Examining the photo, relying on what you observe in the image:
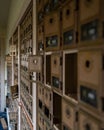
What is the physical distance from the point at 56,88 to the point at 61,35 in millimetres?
369

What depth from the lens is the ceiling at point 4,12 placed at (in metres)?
6.68

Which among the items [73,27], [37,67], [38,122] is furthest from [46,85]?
[73,27]

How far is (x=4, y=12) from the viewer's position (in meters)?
7.52

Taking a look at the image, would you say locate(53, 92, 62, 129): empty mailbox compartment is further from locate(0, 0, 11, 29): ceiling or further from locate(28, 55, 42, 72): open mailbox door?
locate(0, 0, 11, 29): ceiling

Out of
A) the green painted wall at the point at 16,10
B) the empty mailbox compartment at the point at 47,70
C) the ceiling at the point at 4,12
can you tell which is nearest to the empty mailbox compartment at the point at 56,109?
the empty mailbox compartment at the point at 47,70

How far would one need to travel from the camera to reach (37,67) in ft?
→ 6.61

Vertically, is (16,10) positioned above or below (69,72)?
above

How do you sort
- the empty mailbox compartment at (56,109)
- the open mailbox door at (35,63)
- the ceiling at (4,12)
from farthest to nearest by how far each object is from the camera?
the ceiling at (4,12)
the open mailbox door at (35,63)
the empty mailbox compartment at (56,109)

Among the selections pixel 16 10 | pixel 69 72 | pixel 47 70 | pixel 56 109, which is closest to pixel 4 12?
pixel 16 10

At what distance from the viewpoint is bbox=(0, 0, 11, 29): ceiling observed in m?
6.68

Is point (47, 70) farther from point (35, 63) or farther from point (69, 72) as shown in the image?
point (69, 72)

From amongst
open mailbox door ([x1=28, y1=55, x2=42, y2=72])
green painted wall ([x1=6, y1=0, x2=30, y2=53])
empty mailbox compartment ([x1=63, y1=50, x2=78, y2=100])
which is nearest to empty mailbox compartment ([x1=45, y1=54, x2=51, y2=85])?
open mailbox door ([x1=28, y1=55, x2=42, y2=72])

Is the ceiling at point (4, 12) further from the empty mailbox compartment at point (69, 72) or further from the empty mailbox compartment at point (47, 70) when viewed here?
the empty mailbox compartment at point (69, 72)

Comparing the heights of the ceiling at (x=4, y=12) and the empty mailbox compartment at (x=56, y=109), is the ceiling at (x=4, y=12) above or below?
above
